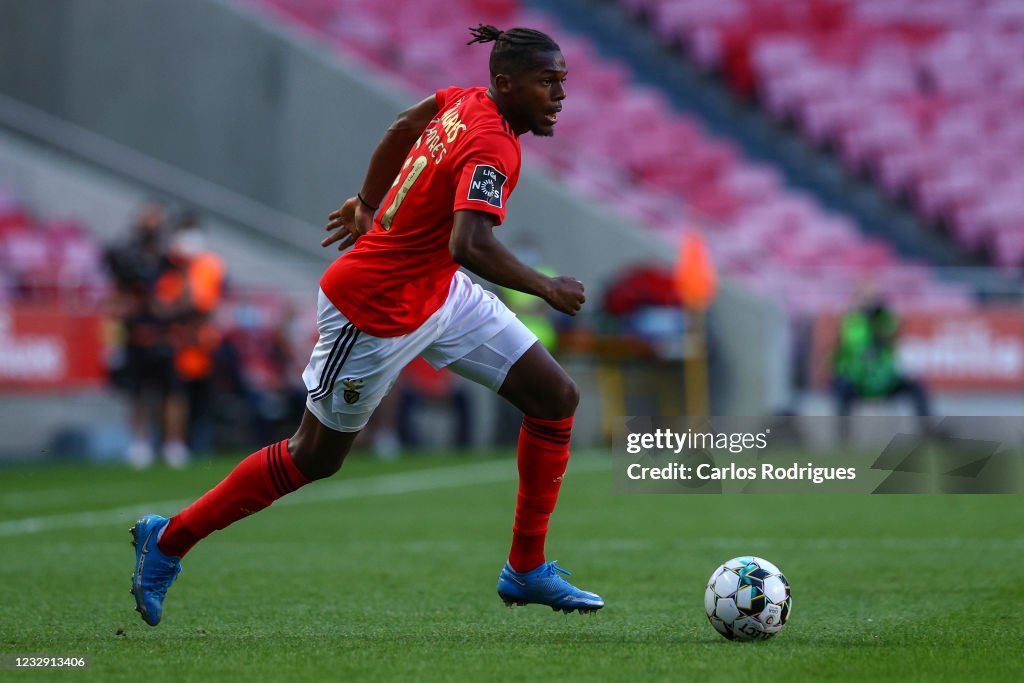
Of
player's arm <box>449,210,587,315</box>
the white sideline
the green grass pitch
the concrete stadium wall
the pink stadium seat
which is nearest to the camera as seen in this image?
the green grass pitch

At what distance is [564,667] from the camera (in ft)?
14.5

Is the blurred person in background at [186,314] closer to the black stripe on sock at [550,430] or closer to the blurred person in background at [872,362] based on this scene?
the blurred person in background at [872,362]

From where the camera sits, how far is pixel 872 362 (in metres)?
14.5

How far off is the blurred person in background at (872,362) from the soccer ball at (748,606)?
9.74 m

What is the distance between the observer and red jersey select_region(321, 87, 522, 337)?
510 cm

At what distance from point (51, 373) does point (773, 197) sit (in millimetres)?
9977

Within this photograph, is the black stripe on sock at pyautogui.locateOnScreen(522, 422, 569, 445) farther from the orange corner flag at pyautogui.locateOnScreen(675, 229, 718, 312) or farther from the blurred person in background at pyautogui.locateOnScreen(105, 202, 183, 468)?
the orange corner flag at pyautogui.locateOnScreen(675, 229, 718, 312)

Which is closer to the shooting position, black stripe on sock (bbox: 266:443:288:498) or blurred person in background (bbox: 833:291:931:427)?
black stripe on sock (bbox: 266:443:288:498)

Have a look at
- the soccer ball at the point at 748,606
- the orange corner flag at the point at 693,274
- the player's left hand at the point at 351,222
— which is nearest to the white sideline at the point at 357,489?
the orange corner flag at the point at 693,274

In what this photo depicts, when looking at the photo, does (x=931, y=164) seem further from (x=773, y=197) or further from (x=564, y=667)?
(x=564, y=667)

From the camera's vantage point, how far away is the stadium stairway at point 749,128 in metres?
19.7

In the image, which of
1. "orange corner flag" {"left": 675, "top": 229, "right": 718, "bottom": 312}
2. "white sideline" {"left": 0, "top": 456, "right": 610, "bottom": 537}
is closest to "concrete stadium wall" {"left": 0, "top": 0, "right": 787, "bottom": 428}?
"orange corner flag" {"left": 675, "top": 229, "right": 718, "bottom": 312}
